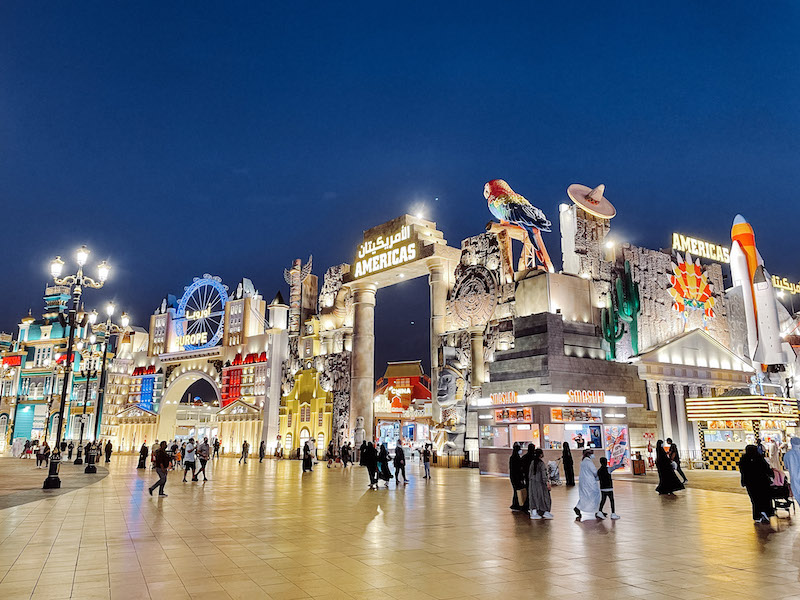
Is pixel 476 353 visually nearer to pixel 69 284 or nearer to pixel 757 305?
pixel 757 305

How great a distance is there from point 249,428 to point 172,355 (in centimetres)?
1336

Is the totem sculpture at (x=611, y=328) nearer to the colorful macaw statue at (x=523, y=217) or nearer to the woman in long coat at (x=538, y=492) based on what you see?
the colorful macaw statue at (x=523, y=217)

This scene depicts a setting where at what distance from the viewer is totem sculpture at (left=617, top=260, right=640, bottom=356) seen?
3227 cm

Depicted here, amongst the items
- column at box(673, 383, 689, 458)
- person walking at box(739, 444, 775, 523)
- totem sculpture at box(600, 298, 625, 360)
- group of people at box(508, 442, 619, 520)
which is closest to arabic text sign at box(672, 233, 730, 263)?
totem sculpture at box(600, 298, 625, 360)

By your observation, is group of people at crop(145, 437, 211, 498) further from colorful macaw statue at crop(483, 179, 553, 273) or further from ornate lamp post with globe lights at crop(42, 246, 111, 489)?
colorful macaw statue at crop(483, 179, 553, 273)

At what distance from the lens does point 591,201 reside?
34.6m

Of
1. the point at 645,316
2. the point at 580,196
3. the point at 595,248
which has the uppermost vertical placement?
the point at 580,196

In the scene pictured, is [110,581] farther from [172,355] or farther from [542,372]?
[172,355]

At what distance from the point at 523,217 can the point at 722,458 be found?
15.4 m

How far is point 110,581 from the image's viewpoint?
7.03 m

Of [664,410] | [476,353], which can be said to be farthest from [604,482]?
[664,410]

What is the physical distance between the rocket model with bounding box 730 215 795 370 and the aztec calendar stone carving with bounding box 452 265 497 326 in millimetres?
16538

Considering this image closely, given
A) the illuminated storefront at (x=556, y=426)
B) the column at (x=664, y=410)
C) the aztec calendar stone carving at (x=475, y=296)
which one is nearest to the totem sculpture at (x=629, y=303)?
the column at (x=664, y=410)

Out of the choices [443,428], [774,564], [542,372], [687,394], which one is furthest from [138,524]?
[687,394]
